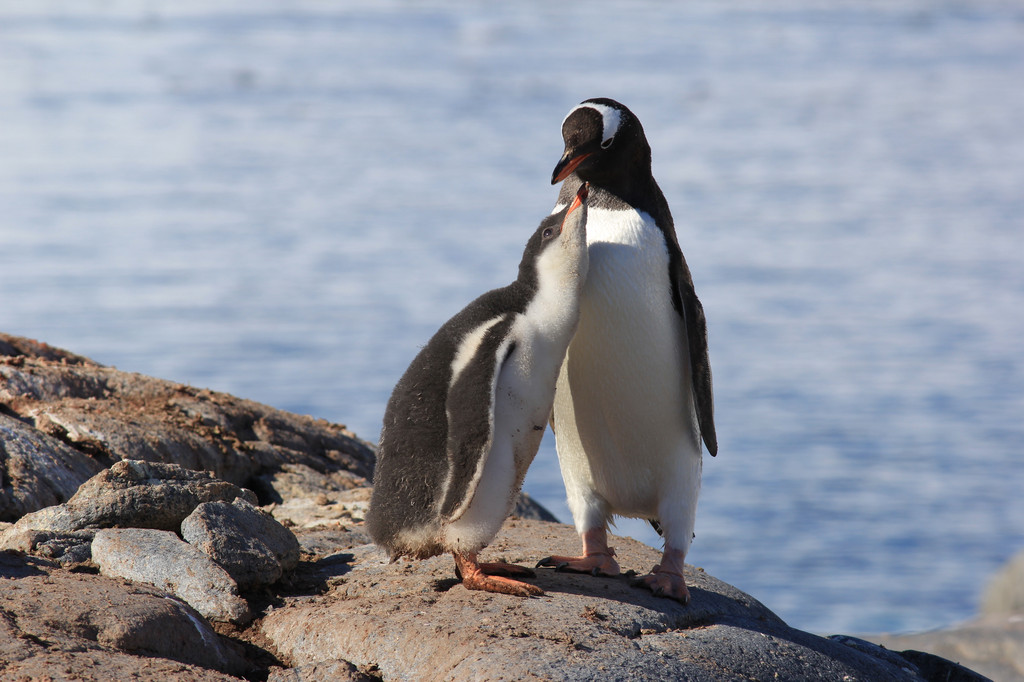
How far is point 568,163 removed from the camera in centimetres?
383

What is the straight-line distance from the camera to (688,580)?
13.6ft

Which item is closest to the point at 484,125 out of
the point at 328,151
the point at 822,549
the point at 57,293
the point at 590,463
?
the point at 328,151

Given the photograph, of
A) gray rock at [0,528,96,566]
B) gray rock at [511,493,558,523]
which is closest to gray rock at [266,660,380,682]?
gray rock at [0,528,96,566]

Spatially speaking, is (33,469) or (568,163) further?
(33,469)

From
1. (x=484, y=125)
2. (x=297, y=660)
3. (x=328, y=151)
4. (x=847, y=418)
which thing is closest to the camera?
(x=297, y=660)

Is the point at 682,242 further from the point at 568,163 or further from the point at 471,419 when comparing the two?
the point at 471,419

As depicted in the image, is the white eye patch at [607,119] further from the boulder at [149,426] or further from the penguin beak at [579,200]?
the boulder at [149,426]

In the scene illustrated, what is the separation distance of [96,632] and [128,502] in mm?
743

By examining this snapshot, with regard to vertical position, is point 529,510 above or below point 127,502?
above

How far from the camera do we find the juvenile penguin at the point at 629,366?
3.84 m

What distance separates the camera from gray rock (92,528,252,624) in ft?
11.4

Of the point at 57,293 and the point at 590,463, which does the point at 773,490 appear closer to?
the point at 590,463

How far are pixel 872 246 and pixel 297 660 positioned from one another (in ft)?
53.5

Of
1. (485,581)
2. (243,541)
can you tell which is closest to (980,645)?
(485,581)
